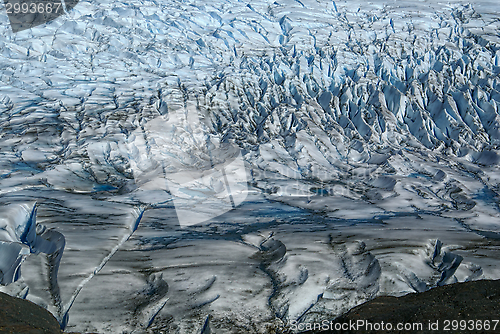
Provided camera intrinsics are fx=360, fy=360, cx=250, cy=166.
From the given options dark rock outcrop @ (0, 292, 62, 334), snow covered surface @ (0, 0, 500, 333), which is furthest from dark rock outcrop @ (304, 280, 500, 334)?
dark rock outcrop @ (0, 292, 62, 334)

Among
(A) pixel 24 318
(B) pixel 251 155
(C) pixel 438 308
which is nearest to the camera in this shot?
(A) pixel 24 318

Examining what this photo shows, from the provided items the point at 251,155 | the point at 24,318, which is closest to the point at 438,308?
the point at 24,318

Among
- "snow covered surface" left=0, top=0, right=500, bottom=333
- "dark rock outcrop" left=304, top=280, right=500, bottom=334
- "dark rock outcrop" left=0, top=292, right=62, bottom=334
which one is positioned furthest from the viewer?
"snow covered surface" left=0, top=0, right=500, bottom=333

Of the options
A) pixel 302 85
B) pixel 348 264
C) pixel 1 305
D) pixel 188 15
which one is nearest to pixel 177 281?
pixel 1 305

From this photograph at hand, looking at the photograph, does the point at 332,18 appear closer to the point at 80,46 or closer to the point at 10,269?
the point at 80,46

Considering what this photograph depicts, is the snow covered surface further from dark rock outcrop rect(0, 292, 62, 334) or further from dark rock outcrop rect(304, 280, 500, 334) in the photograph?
dark rock outcrop rect(304, 280, 500, 334)

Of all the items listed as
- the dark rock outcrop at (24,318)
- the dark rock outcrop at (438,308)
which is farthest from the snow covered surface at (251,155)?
the dark rock outcrop at (438,308)

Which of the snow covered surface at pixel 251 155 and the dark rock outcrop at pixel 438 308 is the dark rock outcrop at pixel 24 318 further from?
the dark rock outcrop at pixel 438 308

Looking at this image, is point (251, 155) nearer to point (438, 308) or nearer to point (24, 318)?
point (438, 308)
